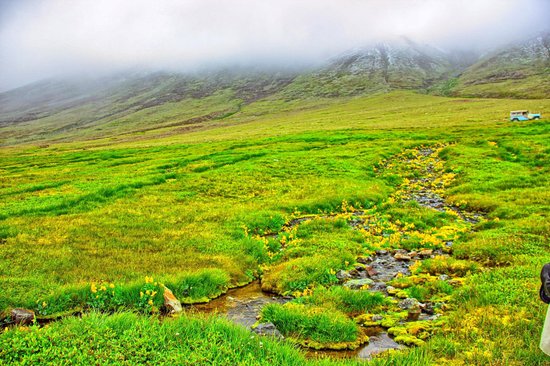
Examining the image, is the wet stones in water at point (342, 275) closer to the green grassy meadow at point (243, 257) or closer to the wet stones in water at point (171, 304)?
the green grassy meadow at point (243, 257)

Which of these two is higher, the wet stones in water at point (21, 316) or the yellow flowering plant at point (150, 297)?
the wet stones in water at point (21, 316)

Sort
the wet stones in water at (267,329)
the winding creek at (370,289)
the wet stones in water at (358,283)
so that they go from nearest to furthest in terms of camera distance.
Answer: the winding creek at (370,289), the wet stones in water at (267,329), the wet stones in water at (358,283)

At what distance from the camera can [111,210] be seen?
21.6 m

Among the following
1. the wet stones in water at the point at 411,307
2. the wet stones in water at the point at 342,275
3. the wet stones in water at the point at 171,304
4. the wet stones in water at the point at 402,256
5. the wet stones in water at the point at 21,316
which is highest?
the wet stones in water at the point at 21,316

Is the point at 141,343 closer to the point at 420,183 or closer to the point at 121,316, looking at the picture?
the point at 121,316

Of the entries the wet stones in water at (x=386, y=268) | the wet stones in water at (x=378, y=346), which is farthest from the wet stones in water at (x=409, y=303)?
the wet stones in water at (x=386, y=268)

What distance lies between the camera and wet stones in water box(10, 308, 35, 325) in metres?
9.28

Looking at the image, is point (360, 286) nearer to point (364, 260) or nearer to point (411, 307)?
point (411, 307)

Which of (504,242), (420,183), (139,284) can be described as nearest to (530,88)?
(420,183)

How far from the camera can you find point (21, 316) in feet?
30.8

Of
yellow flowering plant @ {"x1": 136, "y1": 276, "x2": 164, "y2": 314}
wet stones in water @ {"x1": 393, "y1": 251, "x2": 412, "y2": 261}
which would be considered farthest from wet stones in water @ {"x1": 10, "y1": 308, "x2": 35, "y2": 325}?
wet stones in water @ {"x1": 393, "y1": 251, "x2": 412, "y2": 261}

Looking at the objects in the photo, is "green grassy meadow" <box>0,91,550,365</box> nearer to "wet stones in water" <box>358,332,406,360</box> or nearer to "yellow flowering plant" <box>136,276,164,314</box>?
"yellow flowering plant" <box>136,276,164,314</box>

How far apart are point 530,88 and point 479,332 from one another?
633 ft

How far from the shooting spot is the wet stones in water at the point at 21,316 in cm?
928
